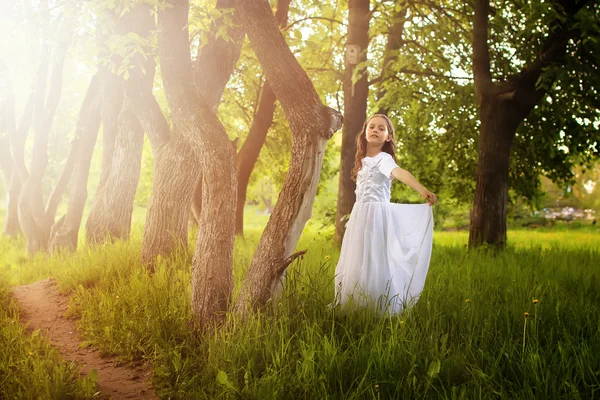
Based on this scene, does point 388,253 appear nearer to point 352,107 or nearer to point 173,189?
point 173,189

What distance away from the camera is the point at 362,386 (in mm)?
→ 3484

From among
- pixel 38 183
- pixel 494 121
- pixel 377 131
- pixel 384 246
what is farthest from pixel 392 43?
pixel 38 183

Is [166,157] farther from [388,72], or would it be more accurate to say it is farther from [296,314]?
[388,72]

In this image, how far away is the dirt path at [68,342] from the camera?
417cm

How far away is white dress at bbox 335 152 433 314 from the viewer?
4773 mm

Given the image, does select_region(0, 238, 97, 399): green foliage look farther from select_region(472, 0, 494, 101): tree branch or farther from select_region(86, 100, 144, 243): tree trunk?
select_region(472, 0, 494, 101): tree branch

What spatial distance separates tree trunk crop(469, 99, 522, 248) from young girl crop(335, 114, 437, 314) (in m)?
4.66

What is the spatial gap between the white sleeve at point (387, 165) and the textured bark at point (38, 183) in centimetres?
807

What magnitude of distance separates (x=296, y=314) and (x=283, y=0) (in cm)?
872

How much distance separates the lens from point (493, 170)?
909 cm

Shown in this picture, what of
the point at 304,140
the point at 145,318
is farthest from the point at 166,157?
the point at 304,140

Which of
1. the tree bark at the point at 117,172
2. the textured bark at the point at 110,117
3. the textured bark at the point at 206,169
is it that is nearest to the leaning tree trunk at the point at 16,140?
the textured bark at the point at 110,117

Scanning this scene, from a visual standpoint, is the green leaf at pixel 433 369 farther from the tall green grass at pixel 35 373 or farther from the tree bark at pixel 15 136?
the tree bark at pixel 15 136

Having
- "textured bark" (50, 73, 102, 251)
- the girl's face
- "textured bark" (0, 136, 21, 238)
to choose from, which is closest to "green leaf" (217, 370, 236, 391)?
the girl's face
